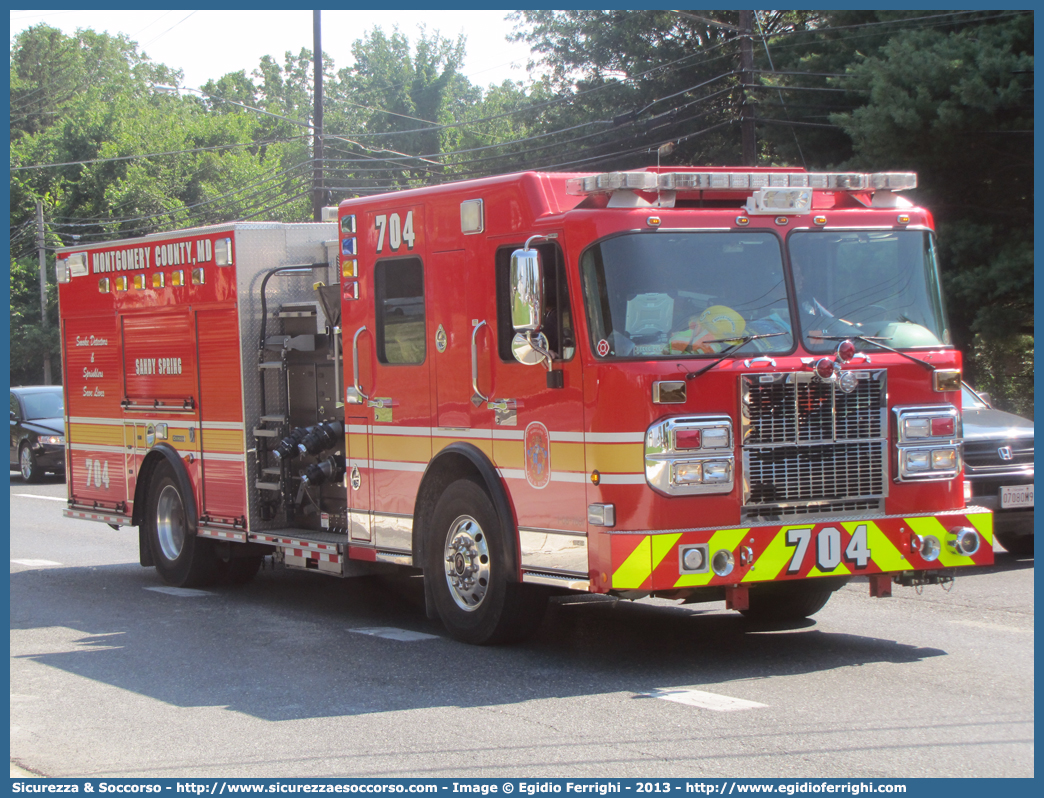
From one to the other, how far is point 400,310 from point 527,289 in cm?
192

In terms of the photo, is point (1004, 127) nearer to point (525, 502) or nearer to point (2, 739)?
point (525, 502)

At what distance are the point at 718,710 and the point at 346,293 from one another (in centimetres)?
440

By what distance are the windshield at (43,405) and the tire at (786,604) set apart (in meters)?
19.3

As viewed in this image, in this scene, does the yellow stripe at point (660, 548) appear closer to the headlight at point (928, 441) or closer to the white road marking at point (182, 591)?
the headlight at point (928, 441)

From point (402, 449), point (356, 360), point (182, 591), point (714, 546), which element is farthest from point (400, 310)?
point (182, 591)

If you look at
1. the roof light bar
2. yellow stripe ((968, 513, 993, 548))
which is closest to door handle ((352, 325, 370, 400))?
the roof light bar

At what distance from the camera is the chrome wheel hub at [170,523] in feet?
38.1

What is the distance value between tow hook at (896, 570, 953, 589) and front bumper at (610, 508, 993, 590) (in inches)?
3.7

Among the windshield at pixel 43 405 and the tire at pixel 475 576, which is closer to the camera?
the tire at pixel 475 576

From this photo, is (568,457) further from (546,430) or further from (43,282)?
(43,282)

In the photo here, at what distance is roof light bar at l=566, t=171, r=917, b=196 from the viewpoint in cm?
741

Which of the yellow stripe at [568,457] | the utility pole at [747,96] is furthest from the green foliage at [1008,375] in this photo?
the yellow stripe at [568,457]

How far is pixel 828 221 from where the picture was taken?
7898mm
